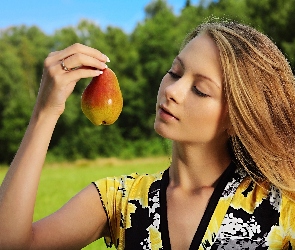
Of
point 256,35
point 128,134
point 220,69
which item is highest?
point 128,134

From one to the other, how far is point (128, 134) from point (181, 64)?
3563 cm

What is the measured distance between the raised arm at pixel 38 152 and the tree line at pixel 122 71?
99.5ft

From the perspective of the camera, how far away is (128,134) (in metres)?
37.6

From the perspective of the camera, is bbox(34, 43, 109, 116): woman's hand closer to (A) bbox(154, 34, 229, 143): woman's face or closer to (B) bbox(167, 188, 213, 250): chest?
(A) bbox(154, 34, 229, 143): woman's face

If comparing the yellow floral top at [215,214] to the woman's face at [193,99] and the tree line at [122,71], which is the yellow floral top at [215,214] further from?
the tree line at [122,71]

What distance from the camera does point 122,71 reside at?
40562mm

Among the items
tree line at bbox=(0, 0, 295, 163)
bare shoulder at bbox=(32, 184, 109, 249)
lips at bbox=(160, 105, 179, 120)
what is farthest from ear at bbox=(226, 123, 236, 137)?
tree line at bbox=(0, 0, 295, 163)

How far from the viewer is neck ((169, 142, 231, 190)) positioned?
2064 mm

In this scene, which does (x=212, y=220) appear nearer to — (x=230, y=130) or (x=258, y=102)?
(x=230, y=130)

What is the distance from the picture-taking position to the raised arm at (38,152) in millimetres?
1667

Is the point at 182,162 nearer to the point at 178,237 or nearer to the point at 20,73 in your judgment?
the point at 178,237

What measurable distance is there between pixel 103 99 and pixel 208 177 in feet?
1.64

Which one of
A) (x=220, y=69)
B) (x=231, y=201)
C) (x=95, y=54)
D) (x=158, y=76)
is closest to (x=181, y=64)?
(x=220, y=69)

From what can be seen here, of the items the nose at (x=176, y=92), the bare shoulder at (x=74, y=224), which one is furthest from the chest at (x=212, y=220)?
the nose at (x=176, y=92)
